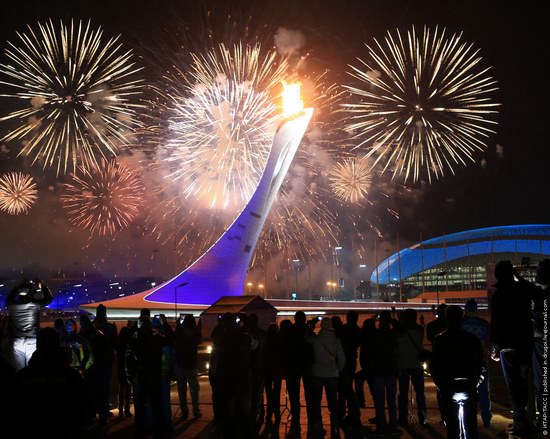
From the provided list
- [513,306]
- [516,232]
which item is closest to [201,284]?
[513,306]

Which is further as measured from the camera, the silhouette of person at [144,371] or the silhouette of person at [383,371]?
the silhouette of person at [383,371]

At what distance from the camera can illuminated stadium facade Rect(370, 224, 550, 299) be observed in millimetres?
81375

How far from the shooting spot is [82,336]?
326 inches

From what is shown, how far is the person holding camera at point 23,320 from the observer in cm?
738

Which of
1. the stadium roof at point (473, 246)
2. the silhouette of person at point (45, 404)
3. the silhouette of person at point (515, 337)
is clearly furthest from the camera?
the stadium roof at point (473, 246)

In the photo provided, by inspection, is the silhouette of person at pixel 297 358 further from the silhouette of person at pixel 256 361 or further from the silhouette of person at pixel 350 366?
the silhouette of person at pixel 350 366

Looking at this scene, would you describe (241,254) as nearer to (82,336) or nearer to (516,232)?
(82,336)

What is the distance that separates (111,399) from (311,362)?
206 inches

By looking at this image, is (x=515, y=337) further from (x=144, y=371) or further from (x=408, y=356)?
(x=144, y=371)

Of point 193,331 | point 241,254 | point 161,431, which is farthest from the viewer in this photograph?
point 241,254

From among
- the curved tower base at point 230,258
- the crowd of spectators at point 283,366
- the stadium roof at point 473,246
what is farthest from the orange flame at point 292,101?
the stadium roof at point 473,246

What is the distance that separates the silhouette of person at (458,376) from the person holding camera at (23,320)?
4669 millimetres

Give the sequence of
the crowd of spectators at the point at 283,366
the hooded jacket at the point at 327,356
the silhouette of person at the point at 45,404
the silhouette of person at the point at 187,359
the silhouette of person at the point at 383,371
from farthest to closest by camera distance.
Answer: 1. the silhouette of person at the point at 187,359
2. the silhouette of person at the point at 383,371
3. the hooded jacket at the point at 327,356
4. the crowd of spectators at the point at 283,366
5. the silhouette of person at the point at 45,404

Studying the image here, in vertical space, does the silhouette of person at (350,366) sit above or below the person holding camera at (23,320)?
below
